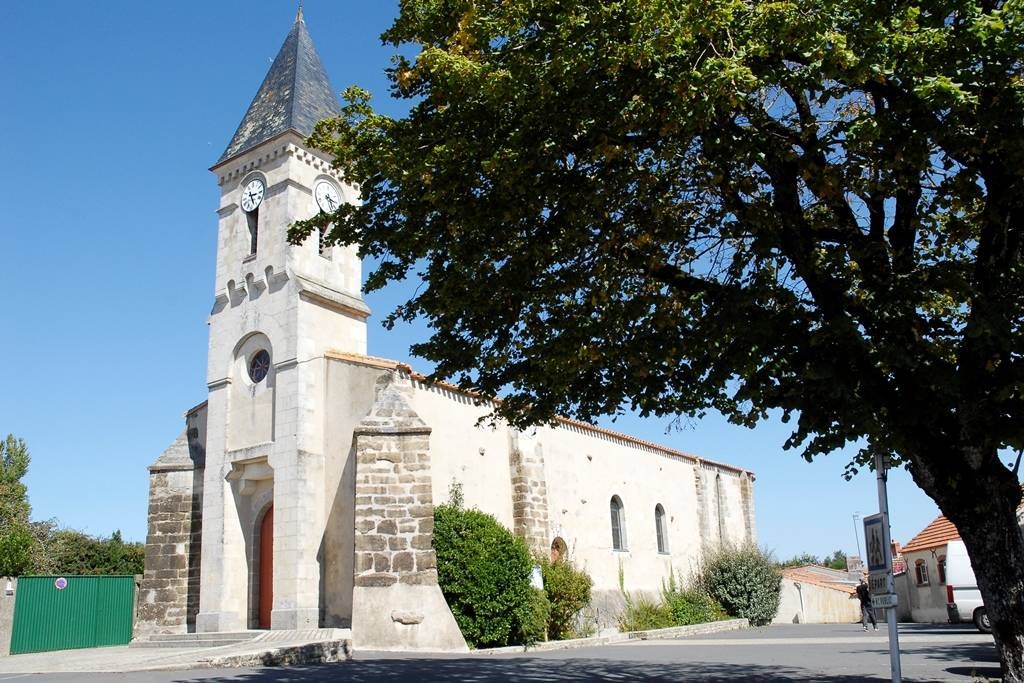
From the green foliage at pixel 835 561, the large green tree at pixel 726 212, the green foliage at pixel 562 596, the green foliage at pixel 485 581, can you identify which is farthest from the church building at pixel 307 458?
the green foliage at pixel 835 561

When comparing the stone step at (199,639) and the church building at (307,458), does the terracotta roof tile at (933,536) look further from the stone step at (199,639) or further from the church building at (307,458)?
the stone step at (199,639)

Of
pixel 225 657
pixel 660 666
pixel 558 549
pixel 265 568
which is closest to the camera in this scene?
pixel 660 666

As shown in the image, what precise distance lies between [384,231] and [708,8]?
409cm

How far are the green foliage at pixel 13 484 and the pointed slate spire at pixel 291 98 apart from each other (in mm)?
22307

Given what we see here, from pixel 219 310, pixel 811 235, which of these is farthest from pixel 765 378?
pixel 219 310

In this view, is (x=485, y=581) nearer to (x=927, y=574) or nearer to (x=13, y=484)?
(x=927, y=574)

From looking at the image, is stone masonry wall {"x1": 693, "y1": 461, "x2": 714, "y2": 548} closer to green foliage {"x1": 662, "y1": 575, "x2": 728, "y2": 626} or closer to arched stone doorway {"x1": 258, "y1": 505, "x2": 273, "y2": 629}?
green foliage {"x1": 662, "y1": 575, "x2": 728, "y2": 626}

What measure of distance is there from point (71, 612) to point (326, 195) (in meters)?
12.0

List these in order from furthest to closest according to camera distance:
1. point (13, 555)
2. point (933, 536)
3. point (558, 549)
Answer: point (933, 536)
point (13, 555)
point (558, 549)

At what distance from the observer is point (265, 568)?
20.4 m

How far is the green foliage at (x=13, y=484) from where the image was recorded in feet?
122

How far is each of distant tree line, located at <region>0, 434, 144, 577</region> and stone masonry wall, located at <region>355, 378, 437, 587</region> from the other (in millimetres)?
25670

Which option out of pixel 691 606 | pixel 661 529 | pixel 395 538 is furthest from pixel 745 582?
pixel 395 538

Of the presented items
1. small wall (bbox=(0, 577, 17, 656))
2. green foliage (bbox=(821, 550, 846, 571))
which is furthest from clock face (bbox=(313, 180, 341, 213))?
green foliage (bbox=(821, 550, 846, 571))
